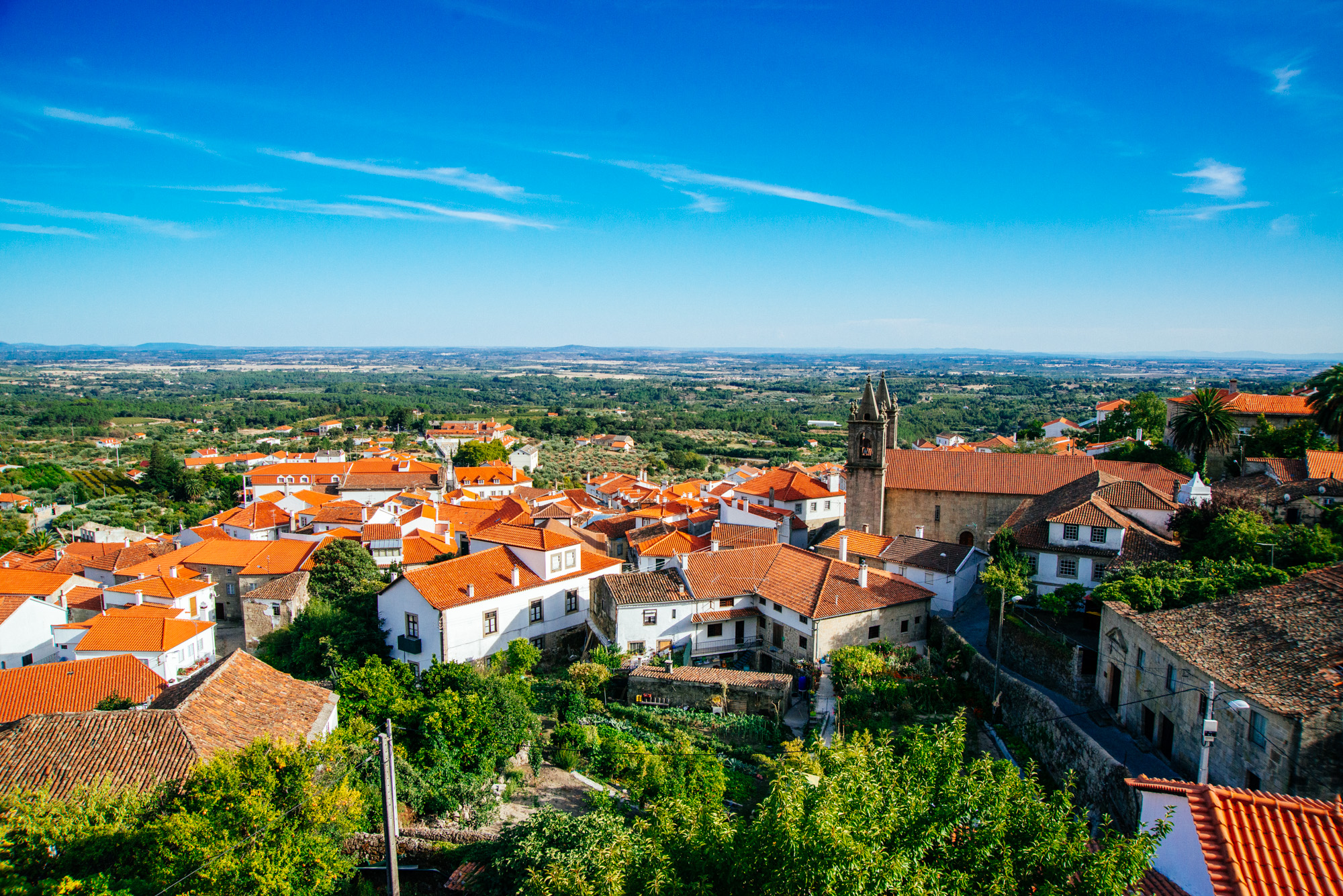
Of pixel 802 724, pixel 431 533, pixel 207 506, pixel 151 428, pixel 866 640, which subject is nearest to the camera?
pixel 802 724

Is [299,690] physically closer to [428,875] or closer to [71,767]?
[71,767]

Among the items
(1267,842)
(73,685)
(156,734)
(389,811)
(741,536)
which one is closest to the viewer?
(1267,842)

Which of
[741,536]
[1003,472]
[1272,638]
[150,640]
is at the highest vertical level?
[1003,472]

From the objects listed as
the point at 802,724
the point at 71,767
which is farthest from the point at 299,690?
the point at 802,724

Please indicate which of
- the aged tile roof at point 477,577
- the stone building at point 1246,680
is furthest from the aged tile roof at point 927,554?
the aged tile roof at point 477,577

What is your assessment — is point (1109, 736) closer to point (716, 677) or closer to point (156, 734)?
point (716, 677)

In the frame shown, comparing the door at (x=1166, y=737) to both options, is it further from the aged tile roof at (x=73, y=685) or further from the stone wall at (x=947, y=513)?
the aged tile roof at (x=73, y=685)

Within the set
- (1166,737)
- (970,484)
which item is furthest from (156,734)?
(970,484)
